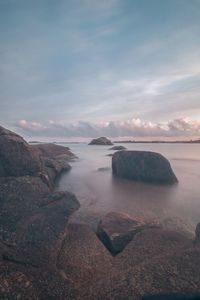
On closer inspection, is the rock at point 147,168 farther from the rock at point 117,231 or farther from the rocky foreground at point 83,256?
the rock at point 117,231

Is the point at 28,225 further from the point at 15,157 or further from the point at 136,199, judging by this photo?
the point at 136,199

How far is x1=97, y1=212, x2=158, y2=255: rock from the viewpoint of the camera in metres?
7.86

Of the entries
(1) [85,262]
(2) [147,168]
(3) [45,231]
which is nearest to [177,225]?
(1) [85,262]

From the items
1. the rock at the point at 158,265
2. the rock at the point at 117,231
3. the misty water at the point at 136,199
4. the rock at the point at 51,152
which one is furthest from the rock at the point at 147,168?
the rock at the point at 51,152

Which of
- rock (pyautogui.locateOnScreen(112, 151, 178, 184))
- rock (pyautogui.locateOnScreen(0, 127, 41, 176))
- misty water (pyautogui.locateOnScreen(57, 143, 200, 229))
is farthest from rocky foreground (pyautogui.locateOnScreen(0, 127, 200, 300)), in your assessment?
rock (pyautogui.locateOnScreen(112, 151, 178, 184))

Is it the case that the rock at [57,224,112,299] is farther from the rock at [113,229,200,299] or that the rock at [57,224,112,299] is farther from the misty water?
the misty water

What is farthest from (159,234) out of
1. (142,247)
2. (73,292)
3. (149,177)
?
(149,177)

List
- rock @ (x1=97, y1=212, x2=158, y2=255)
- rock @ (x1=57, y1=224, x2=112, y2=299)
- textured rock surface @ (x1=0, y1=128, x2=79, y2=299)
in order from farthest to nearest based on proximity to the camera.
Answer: rock @ (x1=97, y1=212, x2=158, y2=255) < rock @ (x1=57, y1=224, x2=112, y2=299) < textured rock surface @ (x1=0, y1=128, x2=79, y2=299)

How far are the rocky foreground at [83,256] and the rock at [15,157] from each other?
7.13 feet

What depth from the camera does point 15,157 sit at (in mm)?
13703

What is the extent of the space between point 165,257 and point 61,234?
11.7 ft

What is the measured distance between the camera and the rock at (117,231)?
7.86 metres

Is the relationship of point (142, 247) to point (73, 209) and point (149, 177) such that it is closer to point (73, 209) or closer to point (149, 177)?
point (73, 209)

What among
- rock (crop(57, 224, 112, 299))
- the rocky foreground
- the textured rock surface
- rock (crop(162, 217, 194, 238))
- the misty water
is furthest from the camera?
the misty water
